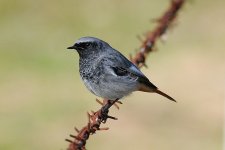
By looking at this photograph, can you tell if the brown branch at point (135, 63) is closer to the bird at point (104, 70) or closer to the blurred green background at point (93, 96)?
the bird at point (104, 70)

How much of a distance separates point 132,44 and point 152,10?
2.16 meters

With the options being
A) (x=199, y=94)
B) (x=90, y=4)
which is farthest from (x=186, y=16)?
(x=199, y=94)

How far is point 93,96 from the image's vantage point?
12.6 metres

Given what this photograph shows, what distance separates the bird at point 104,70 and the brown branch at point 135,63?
0.28 ft

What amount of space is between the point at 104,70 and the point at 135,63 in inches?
11.0

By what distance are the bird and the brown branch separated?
86 mm

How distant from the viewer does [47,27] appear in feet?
56.7

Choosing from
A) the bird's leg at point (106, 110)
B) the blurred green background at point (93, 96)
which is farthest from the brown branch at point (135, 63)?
the blurred green background at point (93, 96)

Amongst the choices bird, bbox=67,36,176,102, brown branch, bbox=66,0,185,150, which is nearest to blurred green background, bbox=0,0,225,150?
brown branch, bbox=66,0,185,150

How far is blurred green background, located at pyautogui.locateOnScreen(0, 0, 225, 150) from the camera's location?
11.7 m

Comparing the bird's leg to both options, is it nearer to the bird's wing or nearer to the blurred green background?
the bird's wing

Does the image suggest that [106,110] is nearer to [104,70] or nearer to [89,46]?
[104,70]

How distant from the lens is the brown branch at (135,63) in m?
4.42

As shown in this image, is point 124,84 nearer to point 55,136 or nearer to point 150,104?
point 55,136
